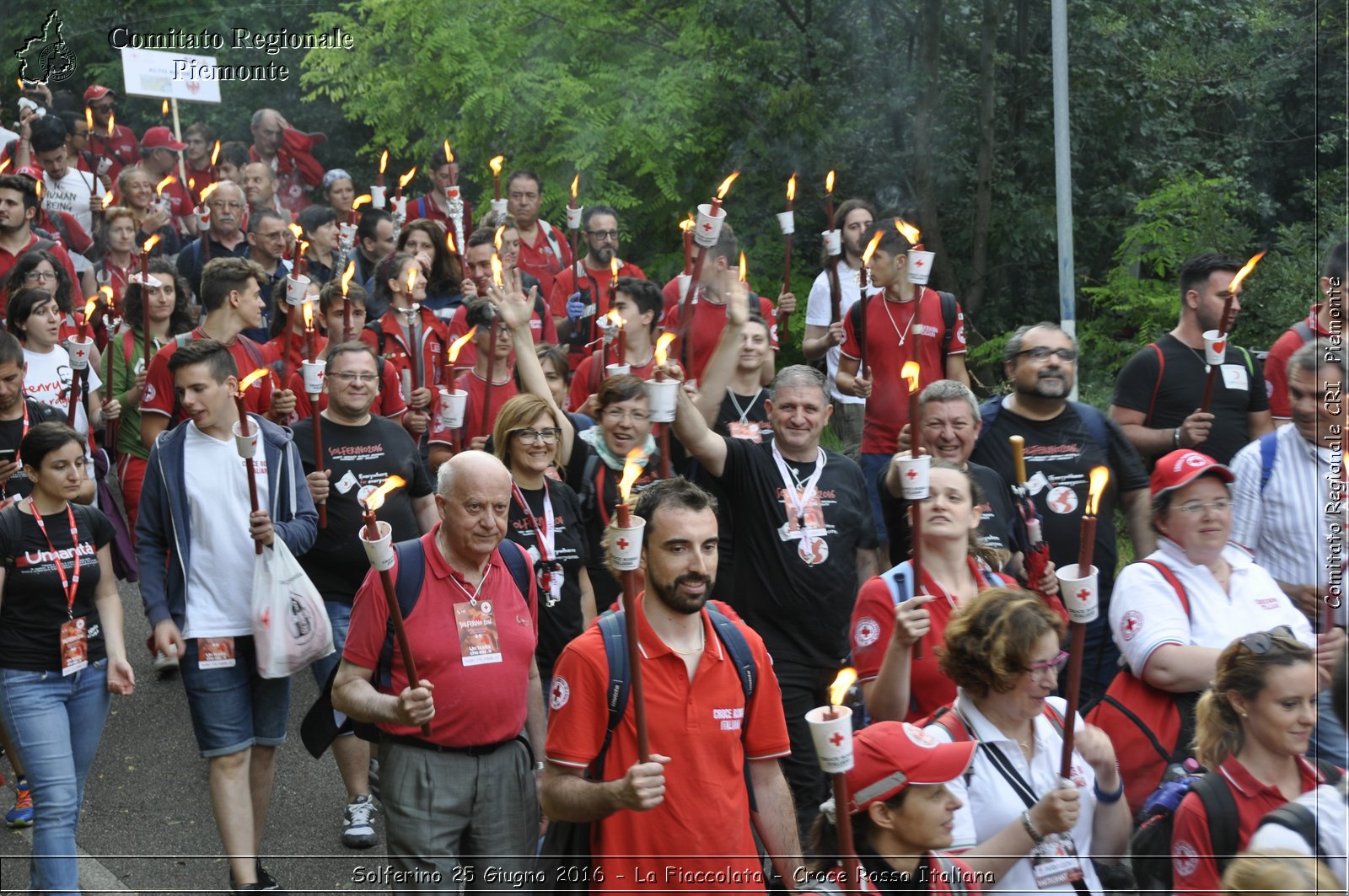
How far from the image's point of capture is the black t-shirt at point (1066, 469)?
6.46 meters

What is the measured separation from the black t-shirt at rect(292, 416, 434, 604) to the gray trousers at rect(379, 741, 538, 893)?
192 centimetres

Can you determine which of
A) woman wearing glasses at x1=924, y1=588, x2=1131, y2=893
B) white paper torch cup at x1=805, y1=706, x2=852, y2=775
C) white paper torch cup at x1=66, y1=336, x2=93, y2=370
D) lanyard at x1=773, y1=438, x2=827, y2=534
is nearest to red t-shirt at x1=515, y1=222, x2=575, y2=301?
white paper torch cup at x1=66, y1=336, x2=93, y2=370

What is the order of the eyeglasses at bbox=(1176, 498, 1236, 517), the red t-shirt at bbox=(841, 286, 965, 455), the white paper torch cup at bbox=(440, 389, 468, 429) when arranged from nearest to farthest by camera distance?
the eyeglasses at bbox=(1176, 498, 1236, 517) < the white paper torch cup at bbox=(440, 389, 468, 429) < the red t-shirt at bbox=(841, 286, 965, 455)

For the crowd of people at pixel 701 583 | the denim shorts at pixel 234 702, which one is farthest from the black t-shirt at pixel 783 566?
the denim shorts at pixel 234 702

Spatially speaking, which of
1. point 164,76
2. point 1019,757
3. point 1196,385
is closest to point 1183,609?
point 1019,757

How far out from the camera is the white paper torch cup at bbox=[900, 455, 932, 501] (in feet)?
14.7

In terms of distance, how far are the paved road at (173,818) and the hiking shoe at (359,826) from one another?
0.15 feet

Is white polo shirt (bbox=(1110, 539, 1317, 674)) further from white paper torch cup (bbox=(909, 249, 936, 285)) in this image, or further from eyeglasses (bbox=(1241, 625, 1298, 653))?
white paper torch cup (bbox=(909, 249, 936, 285))

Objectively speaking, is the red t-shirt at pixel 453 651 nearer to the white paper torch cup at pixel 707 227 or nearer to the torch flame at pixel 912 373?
the white paper torch cup at pixel 707 227

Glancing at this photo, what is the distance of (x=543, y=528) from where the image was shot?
624cm

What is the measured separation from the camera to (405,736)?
5016 mm

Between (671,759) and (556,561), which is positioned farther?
(556,561)

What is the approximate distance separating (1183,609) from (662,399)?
192 centimetres

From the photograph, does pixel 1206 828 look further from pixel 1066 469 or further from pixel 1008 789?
pixel 1066 469
